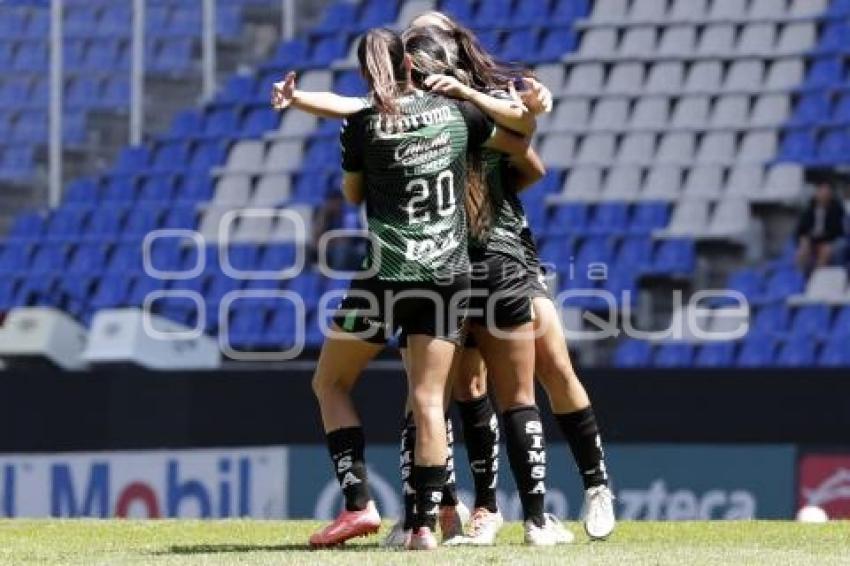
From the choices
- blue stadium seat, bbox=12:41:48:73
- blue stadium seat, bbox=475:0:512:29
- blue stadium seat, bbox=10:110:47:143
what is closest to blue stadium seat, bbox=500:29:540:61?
blue stadium seat, bbox=475:0:512:29

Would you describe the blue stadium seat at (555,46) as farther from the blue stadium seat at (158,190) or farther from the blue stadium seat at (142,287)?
the blue stadium seat at (142,287)

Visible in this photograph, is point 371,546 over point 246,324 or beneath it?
beneath

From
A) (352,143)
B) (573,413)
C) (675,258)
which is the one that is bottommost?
(573,413)

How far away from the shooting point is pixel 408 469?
7.63 meters

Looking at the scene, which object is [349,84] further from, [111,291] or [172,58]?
[111,291]

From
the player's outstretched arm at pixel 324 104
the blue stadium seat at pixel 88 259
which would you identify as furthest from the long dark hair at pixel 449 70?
the blue stadium seat at pixel 88 259

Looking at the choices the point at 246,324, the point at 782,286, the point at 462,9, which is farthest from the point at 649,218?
the point at 246,324

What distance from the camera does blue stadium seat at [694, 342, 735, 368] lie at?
634 inches

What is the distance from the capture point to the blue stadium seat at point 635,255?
682 inches

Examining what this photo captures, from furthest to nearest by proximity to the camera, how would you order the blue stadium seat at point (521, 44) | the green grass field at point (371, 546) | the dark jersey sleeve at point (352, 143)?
the blue stadium seat at point (521, 44) < the dark jersey sleeve at point (352, 143) < the green grass field at point (371, 546)

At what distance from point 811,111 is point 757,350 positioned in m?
2.67

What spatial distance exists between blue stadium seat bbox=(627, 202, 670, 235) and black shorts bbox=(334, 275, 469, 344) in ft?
34.7

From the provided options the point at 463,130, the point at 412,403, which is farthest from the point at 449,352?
the point at 463,130

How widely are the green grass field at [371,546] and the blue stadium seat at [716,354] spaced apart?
6948 millimetres
